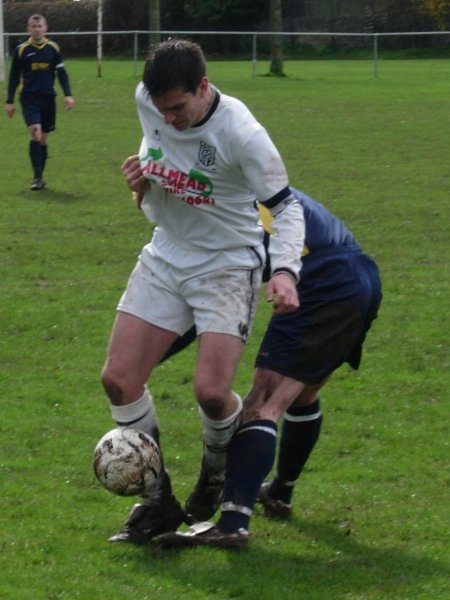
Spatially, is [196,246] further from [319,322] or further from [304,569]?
[304,569]

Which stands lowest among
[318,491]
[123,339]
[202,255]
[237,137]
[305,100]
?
[305,100]

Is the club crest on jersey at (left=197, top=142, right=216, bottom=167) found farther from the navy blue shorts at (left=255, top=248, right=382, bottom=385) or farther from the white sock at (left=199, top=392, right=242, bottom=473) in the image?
the white sock at (left=199, top=392, right=242, bottom=473)

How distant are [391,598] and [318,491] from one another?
121 cm

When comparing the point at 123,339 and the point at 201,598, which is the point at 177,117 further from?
the point at 201,598

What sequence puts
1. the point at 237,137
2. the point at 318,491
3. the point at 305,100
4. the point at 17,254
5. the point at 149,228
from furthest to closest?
the point at 305,100
the point at 149,228
the point at 17,254
the point at 318,491
the point at 237,137

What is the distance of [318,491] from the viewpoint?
5555mm

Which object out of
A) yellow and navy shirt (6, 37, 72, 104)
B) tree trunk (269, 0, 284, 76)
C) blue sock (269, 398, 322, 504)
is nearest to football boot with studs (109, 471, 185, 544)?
blue sock (269, 398, 322, 504)

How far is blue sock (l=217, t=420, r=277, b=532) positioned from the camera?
4824 mm

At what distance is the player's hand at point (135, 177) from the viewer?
489 centimetres

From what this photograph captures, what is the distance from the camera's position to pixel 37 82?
15.2 m

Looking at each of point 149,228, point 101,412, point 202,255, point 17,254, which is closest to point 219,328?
point 202,255

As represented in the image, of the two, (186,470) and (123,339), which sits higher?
(123,339)

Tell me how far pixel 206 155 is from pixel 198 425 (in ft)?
6.89

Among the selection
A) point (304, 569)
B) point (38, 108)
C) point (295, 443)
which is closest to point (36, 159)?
point (38, 108)
